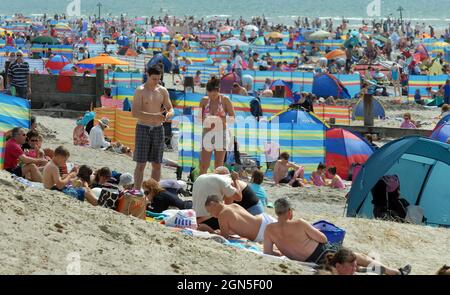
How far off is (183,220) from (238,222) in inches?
20.3

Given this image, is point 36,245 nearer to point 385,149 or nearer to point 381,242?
point 381,242

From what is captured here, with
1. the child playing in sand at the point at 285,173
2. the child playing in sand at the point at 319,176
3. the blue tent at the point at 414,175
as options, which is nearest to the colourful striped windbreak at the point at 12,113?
the child playing in sand at the point at 285,173

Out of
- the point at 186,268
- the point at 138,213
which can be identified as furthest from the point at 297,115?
the point at 186,268

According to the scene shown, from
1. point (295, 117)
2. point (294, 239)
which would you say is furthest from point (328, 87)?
Answer: point (294, 239)

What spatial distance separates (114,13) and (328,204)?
92.5 meters

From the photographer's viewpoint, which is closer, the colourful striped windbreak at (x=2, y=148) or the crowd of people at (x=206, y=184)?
the crowd of people at (x=206, y=184)

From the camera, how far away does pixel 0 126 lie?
12508 millimetres

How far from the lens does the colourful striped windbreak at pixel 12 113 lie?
41.8 ft

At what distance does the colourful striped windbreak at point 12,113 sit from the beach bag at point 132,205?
4160 mm

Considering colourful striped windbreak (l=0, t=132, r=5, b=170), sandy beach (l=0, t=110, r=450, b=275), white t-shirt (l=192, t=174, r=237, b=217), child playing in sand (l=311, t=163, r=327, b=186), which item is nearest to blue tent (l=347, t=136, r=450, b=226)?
child playing in sand (l=311, t=163, r=327, b=186)

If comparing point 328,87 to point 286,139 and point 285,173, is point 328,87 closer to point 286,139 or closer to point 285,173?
point 286,139

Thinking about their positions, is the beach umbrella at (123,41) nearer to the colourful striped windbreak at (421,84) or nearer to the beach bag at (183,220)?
the colourful striped windbreak at (421,84)

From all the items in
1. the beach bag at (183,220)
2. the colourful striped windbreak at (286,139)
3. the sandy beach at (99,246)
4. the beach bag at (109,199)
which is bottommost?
the colourful striped windbreak at (286,139)

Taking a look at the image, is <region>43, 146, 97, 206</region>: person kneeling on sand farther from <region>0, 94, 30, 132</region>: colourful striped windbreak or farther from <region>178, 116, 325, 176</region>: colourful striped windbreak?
<region>178, 116, 325, 176</region>: colourful striped windbreak
